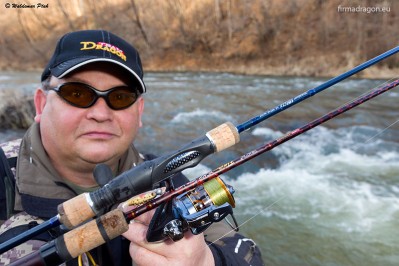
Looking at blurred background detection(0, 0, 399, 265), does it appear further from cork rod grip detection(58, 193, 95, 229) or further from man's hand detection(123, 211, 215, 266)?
cork rod grip detection(58, 193, 95, 229)

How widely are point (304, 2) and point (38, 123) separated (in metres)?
29.3

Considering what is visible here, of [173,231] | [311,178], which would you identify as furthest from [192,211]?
[311,178]

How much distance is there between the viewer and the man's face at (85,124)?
2.25m

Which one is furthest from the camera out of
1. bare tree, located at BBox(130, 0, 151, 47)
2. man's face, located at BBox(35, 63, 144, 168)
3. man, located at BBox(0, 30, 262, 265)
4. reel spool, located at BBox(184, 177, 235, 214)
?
bare tree, located at BBox(130, 0, 151, 47)

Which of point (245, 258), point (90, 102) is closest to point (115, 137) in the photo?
point (90, 102)

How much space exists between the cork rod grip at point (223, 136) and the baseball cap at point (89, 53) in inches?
32.1

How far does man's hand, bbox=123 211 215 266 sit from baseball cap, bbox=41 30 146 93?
1.07 metres

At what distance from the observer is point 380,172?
24.9 feet

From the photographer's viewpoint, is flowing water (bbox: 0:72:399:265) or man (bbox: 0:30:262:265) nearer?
man (bbox: 0:30:262:265)

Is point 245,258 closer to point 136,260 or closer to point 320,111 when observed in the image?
point 136,260

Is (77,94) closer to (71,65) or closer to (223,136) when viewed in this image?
(71,65)

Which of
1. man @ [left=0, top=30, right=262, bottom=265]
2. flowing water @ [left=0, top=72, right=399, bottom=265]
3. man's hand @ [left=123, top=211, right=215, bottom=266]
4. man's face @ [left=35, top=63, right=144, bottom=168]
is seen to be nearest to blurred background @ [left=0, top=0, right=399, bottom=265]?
flowing water @ [left=0, top=72, right=399, bottom=265]

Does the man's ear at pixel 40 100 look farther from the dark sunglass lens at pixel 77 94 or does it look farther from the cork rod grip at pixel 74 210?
the cork rod grip at pixel 74 210

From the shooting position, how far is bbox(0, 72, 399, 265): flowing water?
5.43 m
